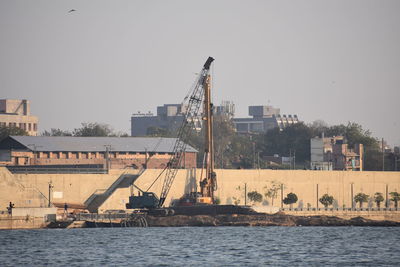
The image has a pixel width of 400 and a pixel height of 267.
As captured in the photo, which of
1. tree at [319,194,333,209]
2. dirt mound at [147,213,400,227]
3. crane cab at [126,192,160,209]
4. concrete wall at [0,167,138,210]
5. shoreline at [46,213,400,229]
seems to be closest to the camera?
shoreline at [46,213,400,229]

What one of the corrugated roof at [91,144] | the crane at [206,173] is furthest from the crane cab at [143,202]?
the corrugated roof at [91,144]

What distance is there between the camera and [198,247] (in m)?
90.8

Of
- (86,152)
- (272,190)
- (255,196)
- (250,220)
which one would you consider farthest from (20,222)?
(86,152)

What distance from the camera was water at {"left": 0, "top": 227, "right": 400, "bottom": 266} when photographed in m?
79.0

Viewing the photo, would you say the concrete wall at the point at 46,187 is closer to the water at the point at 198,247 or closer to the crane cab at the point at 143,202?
the crane cab at the point at 143,202

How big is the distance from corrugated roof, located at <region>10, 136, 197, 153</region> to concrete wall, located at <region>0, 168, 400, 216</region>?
26.3 metres

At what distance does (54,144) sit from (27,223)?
50825mm

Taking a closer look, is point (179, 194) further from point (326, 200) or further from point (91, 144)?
point (91, 144)

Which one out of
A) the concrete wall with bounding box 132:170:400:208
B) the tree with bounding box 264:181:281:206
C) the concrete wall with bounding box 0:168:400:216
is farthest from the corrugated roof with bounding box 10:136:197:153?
the tree with bounding box 264:181:281:206

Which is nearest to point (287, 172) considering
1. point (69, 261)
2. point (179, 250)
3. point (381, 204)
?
point (381, 204)

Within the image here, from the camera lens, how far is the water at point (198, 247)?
7900 cm

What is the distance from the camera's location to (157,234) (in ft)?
356

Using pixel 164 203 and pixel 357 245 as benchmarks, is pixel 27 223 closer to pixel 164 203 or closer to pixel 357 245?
pixel 164 203

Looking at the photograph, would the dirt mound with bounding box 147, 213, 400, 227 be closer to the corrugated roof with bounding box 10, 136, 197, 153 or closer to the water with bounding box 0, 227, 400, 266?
the water with bounding box 0, 227, 400, 266
